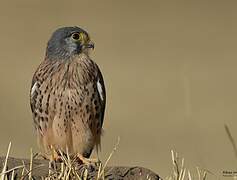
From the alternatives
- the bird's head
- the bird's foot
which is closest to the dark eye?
the bird's head

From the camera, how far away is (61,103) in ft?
24.9

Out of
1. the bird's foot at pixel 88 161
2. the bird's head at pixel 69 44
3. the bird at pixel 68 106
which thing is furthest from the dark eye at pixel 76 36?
the bird's foot at pixel 88 161

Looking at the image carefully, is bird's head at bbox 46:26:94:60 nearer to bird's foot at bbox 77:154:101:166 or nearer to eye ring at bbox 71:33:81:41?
eye ring at bbox 71:33:81:41

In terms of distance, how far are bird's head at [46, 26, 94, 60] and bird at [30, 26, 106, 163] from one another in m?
0.10

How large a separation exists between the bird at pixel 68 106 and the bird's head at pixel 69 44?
3.9 inches

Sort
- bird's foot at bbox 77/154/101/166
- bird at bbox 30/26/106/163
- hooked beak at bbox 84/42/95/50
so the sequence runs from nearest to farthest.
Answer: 1. bird's foot at bbox 77/154/101/166
2. bird at bbox 30/26/106/163
3. hooked beak at bbox 84/42/95/50

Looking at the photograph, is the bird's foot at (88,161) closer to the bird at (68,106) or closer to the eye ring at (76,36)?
the bird at (68,106)

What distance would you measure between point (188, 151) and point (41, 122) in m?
5.63

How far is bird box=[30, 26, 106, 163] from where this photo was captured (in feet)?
25.0

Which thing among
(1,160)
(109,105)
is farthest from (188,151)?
(1,160)

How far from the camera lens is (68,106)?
24.9 feet

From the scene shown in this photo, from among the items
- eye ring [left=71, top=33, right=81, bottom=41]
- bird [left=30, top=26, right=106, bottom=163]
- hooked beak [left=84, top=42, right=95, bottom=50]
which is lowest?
bird [left=30, top=26, right=106, bottom=163]

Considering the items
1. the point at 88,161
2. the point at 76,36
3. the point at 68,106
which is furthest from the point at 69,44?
the point at 88,161

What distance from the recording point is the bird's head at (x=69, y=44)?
7992 millimetres
